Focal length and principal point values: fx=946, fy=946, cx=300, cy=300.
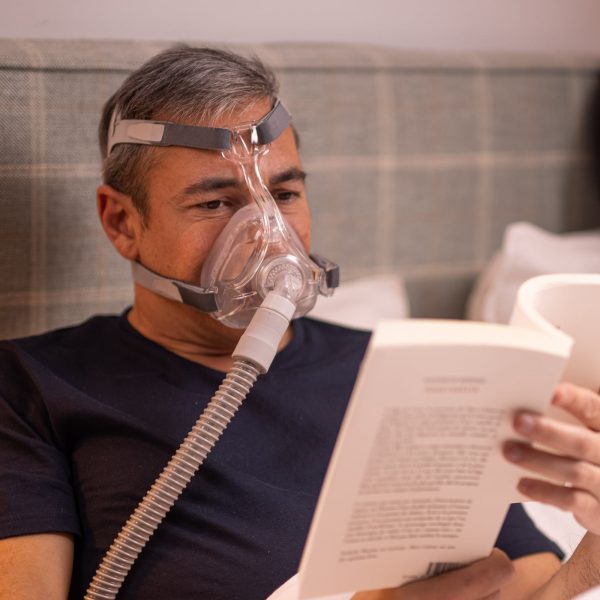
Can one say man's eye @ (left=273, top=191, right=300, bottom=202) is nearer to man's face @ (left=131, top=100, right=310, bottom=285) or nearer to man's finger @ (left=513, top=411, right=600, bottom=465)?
man's face @ (left=131, top=100, right=310, bottom=285)

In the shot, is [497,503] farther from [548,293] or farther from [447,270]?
[447,270]

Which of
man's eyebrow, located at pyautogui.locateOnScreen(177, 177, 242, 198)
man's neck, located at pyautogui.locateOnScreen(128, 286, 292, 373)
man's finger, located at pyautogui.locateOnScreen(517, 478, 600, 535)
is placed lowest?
man's neck, located at pyautogui.locateOnScreen(128, 286, 292, 373)

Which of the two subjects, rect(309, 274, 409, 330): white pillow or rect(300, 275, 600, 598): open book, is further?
rect(309, 274, 409, 330): white pillow

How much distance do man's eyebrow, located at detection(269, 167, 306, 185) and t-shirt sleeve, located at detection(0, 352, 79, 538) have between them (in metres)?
0.47

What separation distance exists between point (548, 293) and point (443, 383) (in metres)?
0.19

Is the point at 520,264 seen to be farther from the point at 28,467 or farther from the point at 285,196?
the point at 28,467

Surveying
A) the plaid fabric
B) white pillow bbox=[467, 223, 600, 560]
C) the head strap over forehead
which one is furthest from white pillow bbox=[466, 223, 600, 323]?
the head strap over forehead

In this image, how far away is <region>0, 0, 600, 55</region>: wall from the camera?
1.75m

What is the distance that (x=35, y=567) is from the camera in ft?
3.89

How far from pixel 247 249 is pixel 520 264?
2.83ft

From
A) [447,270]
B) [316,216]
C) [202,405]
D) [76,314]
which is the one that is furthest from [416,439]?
[447,270]

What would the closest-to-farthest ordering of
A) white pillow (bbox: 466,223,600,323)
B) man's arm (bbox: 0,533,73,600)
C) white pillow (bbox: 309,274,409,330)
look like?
man's arm (bbox: 0,533,73,600) < white pillow (bbox: 309,274,409,330) < white pillow (bbox: 466,223,600,323)

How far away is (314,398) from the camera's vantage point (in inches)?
56.9

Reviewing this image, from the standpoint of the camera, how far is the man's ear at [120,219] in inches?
58.1
